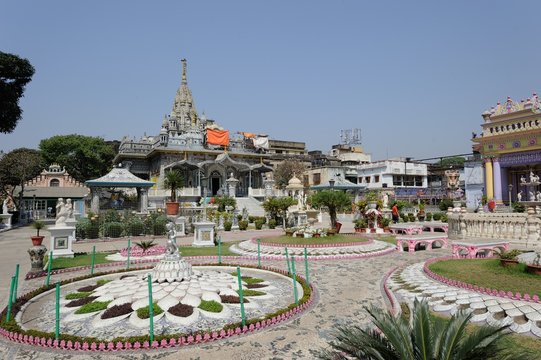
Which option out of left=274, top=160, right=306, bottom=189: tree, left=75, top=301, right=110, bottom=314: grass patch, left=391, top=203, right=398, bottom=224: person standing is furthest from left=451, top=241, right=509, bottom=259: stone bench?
left=274, top=160, right=306, bottom=189: tree

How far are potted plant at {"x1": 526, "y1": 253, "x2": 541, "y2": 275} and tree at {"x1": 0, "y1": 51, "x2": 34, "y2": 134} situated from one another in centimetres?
3607

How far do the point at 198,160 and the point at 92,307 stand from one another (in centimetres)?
4082

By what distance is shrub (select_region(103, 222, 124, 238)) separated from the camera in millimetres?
22688

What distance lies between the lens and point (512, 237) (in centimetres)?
1576

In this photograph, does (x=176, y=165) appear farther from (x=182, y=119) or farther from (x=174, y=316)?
(x=174, y=316)

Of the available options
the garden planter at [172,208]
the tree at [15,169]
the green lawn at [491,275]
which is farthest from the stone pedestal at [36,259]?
the tree at [15,169]

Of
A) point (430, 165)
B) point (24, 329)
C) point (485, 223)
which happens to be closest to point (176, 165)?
point (485, 223)

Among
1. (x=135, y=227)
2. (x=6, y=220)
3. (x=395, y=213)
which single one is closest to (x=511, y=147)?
(x=395, y=213)

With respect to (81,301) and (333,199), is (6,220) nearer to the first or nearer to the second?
(333,199)

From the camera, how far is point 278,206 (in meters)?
28.7

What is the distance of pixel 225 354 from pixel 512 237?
590 inches

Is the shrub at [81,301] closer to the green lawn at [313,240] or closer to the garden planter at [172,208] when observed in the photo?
the green lawn at [313,240]

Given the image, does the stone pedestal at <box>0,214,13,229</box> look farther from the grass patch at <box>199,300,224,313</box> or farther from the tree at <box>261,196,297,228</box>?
the grass patch at <box>199,300,224,313</box>

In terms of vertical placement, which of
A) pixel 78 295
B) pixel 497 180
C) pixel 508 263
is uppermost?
pixel 497 180
